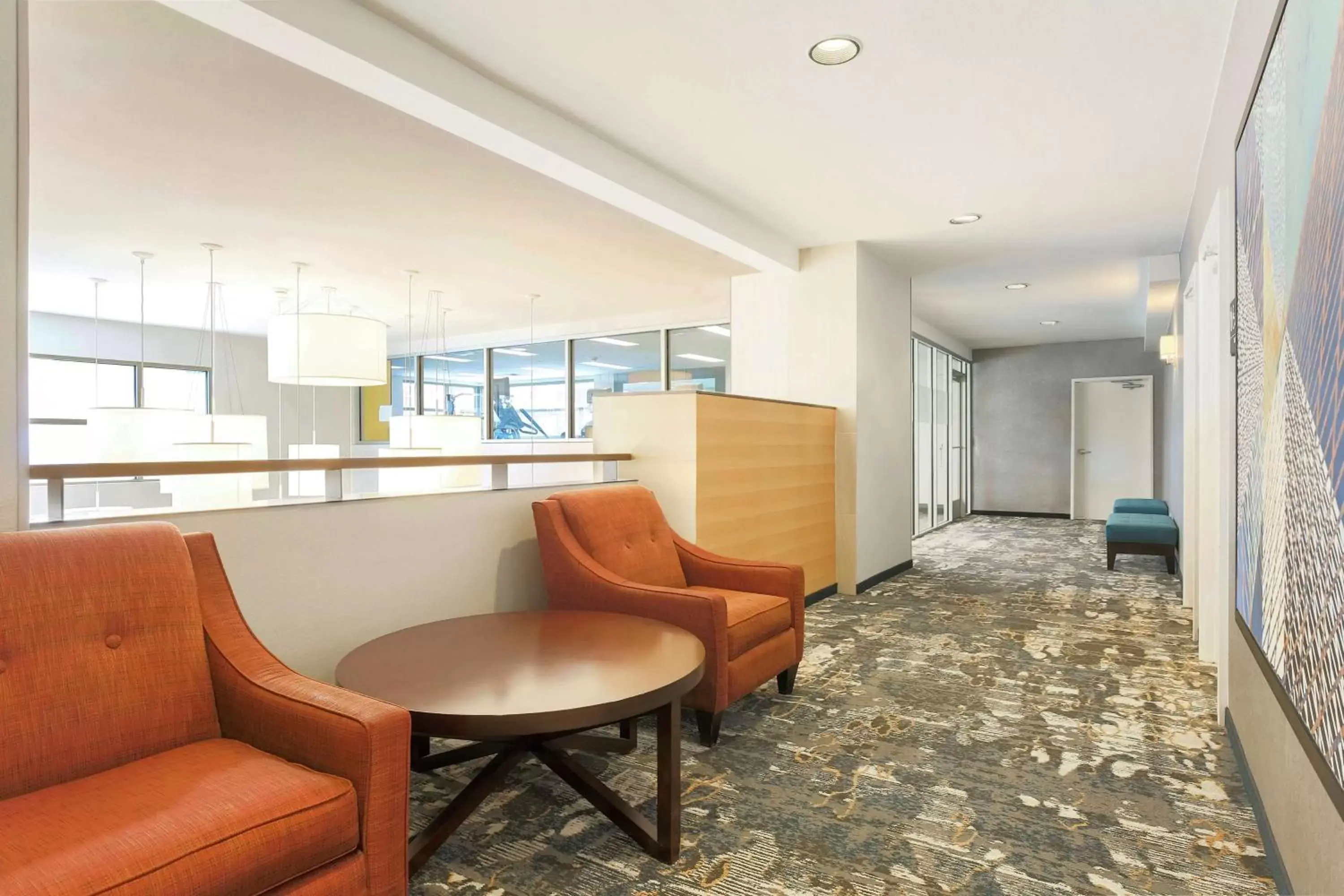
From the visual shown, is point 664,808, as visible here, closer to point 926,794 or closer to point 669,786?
point 669,786

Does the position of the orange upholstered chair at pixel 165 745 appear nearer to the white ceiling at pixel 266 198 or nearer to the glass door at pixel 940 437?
the white ceiling at pixel 266 198

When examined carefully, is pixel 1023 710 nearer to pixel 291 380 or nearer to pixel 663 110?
pixel 663 110

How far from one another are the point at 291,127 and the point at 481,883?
301cm

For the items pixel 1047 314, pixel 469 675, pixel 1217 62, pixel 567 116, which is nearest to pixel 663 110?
pixel 567 116

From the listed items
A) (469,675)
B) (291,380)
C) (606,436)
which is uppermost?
(291,380)

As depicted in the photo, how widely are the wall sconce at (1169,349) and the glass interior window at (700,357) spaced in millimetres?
3749

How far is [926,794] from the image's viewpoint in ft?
7.52

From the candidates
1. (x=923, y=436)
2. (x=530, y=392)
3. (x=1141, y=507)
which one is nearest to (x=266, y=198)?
(x=530, y=392)

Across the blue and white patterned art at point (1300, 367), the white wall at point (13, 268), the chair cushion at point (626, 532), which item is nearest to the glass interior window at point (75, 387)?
the chair cushion at point (626, 532)

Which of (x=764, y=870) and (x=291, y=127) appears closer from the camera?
(x=764, y=870)

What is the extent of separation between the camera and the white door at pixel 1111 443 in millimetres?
9938

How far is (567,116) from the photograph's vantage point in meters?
3.42

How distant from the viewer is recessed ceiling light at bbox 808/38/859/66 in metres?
2.75

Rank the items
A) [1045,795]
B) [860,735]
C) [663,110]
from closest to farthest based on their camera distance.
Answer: [1045,795] < [860,735] < [663,110]
